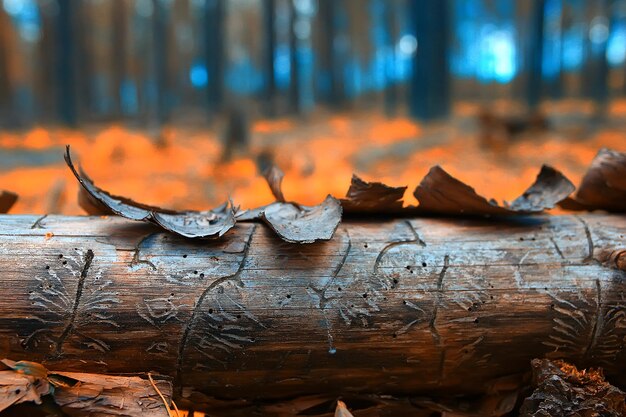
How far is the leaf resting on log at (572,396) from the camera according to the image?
4.28 feet

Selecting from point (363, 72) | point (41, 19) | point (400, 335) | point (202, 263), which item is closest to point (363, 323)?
point (400, 335)

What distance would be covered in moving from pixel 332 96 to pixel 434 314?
14.5 meters

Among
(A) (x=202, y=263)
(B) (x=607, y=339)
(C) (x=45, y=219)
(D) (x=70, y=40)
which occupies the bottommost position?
(B) (x=607, y=339)

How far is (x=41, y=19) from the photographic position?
1200cm

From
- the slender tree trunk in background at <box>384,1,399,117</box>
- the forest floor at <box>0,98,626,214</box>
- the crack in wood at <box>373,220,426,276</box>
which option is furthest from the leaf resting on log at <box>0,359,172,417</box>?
the slender tree trunk in background at <box>384,1,399,117</box>

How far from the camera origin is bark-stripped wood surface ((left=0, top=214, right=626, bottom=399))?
54.5 inches

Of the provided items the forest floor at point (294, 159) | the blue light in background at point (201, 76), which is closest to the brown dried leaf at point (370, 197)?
the forest floor at point (294, 159)

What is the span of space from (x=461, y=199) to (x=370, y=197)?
29cm

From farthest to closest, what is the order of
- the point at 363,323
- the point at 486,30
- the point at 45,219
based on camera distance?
the point at 486,30 < the point at 45,219 < the point at 363,323

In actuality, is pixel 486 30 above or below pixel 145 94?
above

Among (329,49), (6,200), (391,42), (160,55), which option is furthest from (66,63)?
(6,200)

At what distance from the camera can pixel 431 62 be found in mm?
8547

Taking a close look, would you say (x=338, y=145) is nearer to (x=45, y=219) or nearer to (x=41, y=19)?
(x=45, y=219)

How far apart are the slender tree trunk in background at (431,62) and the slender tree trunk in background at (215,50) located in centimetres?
481
